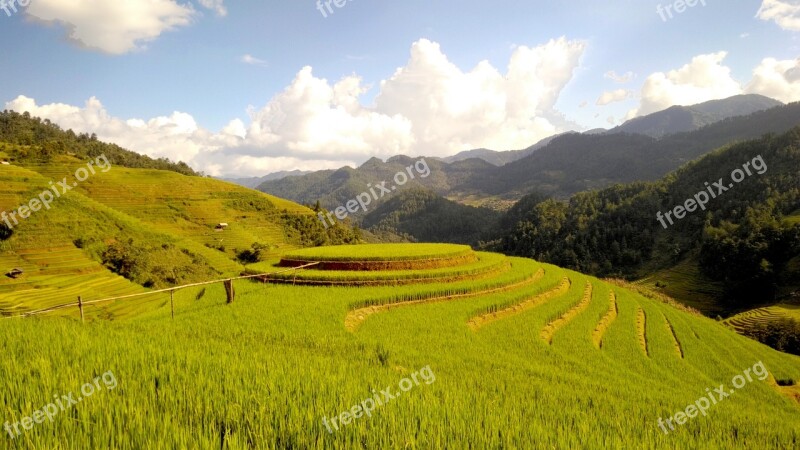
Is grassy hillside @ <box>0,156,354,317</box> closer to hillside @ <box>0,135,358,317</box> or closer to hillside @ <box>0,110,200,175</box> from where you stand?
hillside @ <box>0,135,358,317</box>

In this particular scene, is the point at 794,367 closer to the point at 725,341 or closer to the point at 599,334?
the point at 725,341

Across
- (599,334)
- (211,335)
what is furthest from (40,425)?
(599,334)

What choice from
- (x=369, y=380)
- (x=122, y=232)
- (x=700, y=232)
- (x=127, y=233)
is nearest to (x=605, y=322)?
(x=369, y=380)

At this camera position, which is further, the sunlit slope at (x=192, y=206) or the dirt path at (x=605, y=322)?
the sunlit slope at (x=192, y=206)

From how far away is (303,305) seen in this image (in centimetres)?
1378

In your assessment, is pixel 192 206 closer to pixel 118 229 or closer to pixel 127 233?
pixel 127 233

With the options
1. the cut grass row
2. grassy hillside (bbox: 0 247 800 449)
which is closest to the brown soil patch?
grassy hillside (bbox: 0 247 800 449)

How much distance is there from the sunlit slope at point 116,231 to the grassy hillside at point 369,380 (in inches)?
317

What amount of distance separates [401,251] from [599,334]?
11651 mm

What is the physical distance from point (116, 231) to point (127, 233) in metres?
1.63

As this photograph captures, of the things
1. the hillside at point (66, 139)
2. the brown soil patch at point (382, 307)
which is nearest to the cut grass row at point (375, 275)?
the brown soil patch at point (382, 307)

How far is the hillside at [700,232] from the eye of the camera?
56.3 meters

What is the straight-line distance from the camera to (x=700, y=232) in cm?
8412

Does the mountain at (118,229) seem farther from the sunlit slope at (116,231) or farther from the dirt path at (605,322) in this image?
the dirt path at (605,322)
